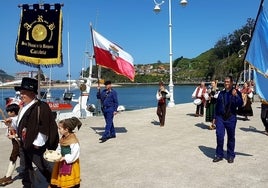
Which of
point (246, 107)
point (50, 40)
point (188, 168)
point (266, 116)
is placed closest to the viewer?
point (188, 168)

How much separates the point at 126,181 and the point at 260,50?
4.35 m

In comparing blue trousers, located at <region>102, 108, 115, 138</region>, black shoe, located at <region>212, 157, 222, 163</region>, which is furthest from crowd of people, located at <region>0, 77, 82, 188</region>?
blue trousers, located at <region>102, 108, 115, 138</region>

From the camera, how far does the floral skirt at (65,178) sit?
492cm

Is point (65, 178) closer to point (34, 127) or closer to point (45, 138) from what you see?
point (45, 138)

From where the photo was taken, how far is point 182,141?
1000cm

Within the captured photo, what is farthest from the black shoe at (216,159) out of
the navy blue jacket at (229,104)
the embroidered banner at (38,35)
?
the embroidered banner at (38,35)

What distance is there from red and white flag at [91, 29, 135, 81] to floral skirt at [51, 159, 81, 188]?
256 inches

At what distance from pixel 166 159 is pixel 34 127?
367 cm

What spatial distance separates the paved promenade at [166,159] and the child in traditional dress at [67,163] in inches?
45.5

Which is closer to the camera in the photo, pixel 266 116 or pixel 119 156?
pixel 119 156

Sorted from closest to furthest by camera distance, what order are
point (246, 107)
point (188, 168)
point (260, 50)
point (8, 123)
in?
point (8, 123)
point (188, 168)
point (260, 50)
point (246, 107)

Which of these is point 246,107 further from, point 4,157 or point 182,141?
point 4,157

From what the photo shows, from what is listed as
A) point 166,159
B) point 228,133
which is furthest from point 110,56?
point 228,133

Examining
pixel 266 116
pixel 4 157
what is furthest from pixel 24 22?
pixel 266 116
